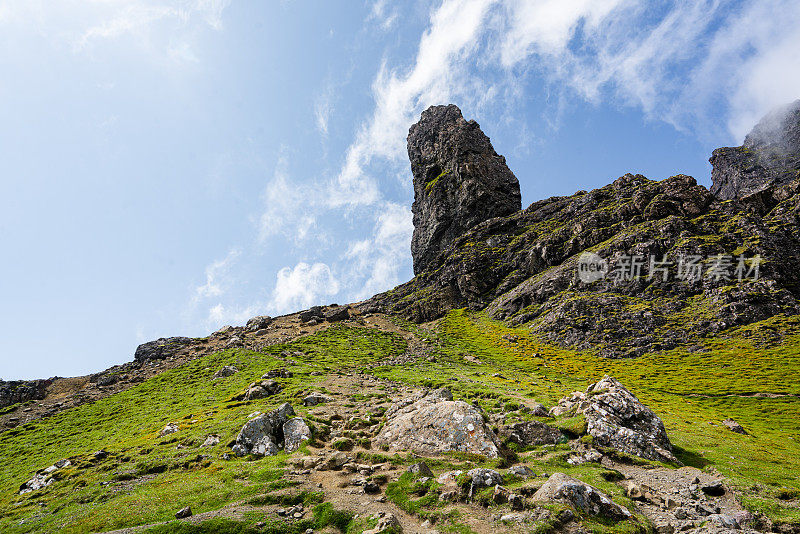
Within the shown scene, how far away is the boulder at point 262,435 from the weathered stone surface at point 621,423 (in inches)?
1081

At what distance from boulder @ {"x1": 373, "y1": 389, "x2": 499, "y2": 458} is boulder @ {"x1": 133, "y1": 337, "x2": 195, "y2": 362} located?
101290 millimetres

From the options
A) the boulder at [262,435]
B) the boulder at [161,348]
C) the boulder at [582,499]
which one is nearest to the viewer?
the boulder at [582,499]

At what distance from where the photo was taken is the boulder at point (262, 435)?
1178 inches

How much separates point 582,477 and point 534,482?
4169mm

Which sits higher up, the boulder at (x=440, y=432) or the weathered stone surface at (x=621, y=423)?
the boulder at (x=440, y=432)

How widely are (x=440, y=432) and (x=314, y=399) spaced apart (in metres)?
23.3

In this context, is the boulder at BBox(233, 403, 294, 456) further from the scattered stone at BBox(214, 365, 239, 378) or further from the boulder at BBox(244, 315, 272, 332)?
the boulder at BBox(244, 315, 272, 332)

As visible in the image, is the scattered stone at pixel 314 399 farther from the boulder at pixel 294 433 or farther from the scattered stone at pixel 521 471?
the scattered stone at pixel 521 471

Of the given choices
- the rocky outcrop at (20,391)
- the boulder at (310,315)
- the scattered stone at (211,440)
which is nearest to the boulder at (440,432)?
the scattered stone at (211,440)

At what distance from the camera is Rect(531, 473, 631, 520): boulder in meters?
15.6

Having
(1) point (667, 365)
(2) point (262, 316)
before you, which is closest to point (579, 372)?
(1) point (667, 365)

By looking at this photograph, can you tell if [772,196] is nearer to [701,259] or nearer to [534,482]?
[701,259]

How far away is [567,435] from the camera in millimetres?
27703

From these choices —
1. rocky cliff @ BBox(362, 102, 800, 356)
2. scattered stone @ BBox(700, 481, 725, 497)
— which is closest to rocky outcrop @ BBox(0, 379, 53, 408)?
rocky cliff @ BBox(362, 102, 800, 356)
